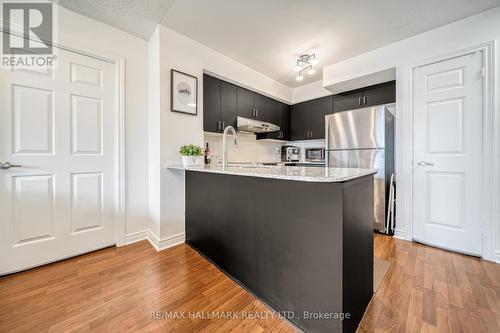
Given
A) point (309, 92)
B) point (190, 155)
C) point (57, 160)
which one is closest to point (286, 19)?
point (190, 155)

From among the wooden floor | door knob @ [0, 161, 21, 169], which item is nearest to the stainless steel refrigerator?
the wooden floor

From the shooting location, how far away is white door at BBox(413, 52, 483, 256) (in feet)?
6.68

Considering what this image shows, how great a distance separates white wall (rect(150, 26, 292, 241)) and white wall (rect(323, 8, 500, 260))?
213 cm

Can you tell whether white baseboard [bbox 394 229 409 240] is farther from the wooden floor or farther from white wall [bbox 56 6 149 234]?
white wall [bbox 56 6 149 234]

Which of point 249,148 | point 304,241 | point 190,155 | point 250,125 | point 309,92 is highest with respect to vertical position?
point 309,92

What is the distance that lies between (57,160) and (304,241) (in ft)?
7.82

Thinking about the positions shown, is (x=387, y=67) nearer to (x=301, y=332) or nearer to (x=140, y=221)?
(x=301, y=332)

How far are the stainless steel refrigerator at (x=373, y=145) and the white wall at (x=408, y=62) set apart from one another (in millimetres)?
139

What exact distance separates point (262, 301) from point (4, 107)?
263cm

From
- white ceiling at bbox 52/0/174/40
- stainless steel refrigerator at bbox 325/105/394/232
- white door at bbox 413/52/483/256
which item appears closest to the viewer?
white ceiling at bbox 52/0/174/40

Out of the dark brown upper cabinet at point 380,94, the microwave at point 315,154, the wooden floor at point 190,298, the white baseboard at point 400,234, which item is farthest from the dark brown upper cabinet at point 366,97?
the wooden floor at point 190,298

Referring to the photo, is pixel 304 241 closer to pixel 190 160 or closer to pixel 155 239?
pixel 190 160

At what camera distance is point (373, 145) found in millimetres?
2709
